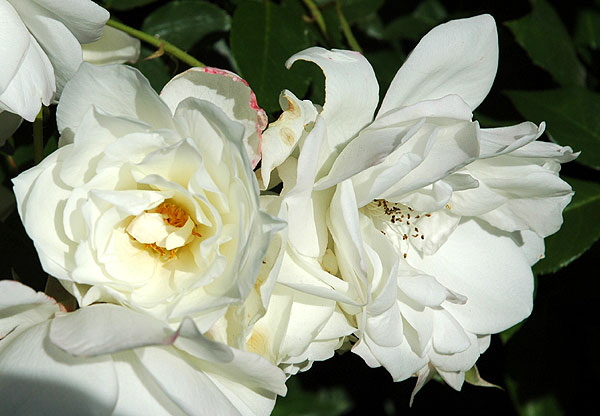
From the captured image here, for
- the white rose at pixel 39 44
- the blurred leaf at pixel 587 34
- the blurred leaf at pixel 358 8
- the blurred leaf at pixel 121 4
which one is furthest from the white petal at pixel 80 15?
the blurred leaf at pixel 587 34

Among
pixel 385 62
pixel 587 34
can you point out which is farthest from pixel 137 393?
pixel 587 34

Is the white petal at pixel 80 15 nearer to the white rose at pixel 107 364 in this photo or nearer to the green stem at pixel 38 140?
the green stem at pixel 38 140

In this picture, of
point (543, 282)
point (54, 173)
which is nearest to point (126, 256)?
point (54, 173)

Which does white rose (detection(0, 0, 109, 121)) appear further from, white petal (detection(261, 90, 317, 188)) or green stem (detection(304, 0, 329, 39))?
green stem (detection(304, 0, 329, 39))

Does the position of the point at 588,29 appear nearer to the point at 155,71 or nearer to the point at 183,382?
the point at 155,71

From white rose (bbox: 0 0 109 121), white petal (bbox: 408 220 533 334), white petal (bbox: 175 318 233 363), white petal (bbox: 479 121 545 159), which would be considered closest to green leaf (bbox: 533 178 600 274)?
white petal (bbox: 408 220 533 334)
